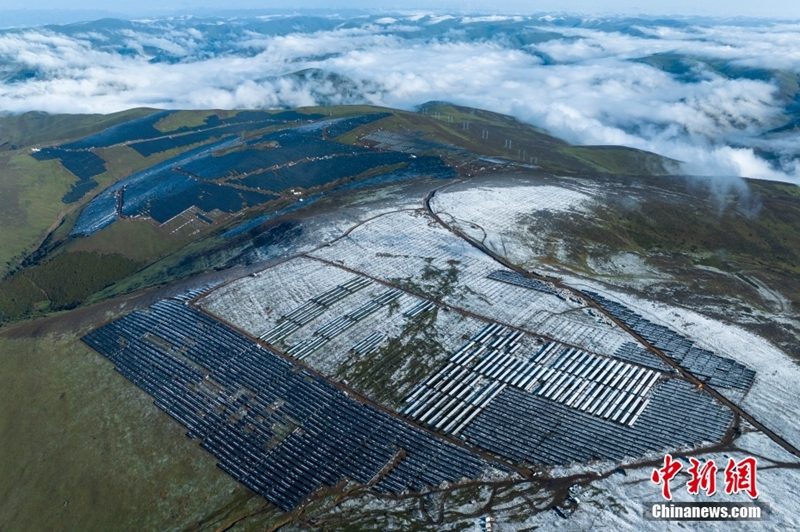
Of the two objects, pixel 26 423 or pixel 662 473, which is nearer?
pixel 662 473

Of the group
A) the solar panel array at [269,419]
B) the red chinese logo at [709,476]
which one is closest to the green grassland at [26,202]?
the solar panel array at [269,419]

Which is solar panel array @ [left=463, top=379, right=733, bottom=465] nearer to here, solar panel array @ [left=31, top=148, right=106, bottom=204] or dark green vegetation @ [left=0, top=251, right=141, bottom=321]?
dark green vegetation @ [left=0, top=251, right=141, bottom=321]

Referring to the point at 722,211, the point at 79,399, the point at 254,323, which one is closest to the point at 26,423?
the point at 79,399

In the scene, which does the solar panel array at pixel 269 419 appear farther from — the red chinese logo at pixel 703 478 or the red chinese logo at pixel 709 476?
the red chinese logo at pixel 703 478

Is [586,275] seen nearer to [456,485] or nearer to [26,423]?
[456,485]

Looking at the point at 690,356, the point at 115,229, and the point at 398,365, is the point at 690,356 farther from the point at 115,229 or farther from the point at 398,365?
the point at 115,229
